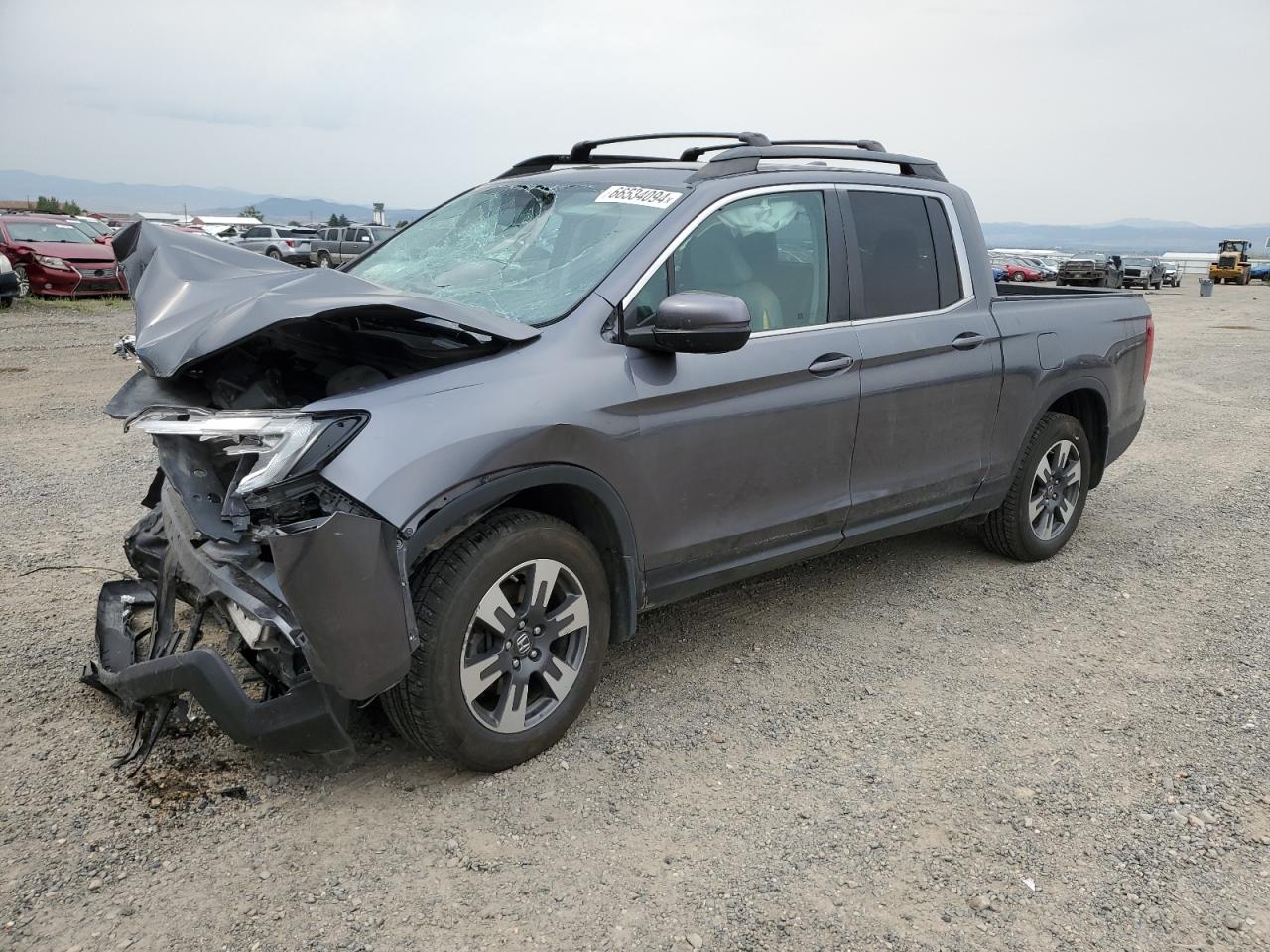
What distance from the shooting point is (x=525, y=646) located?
303 cm

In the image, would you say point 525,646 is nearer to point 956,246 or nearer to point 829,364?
point 829,364

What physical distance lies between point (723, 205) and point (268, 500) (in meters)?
1.92

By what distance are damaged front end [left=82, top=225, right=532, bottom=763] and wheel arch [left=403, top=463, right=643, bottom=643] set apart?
0.14 meters

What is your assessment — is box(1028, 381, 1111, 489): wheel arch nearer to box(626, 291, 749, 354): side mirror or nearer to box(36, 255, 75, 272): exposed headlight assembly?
box(626, 291, 749, 354): side mirror

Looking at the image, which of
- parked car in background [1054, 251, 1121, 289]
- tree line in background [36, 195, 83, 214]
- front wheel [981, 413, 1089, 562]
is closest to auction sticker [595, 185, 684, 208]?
front wheel [981, 413, 1089, 562]

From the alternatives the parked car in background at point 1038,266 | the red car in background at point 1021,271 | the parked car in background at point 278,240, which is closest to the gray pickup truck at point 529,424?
the parked car in background at point 278,240

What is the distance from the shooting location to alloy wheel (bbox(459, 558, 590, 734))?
2.93 m

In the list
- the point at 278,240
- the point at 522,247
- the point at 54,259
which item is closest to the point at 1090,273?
the point at 278,240

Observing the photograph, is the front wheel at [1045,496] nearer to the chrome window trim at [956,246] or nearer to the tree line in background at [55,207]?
the chrome window trim at [956,246]

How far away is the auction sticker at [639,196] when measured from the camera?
11.8 feet

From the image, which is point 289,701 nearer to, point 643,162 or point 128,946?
point 128,946

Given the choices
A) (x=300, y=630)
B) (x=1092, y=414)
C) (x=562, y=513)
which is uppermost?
(x=1092, y=414)

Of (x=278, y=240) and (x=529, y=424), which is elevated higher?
(x=278, y=240)

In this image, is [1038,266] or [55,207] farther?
[55,207]
